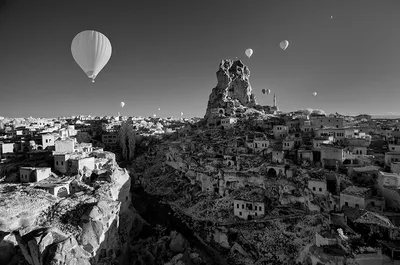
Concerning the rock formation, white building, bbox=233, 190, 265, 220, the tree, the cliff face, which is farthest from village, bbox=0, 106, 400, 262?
the rock formation

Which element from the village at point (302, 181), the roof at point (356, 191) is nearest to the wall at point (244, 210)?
the village at point (302, 181)

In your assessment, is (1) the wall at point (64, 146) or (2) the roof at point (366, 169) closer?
(2) the roof at point (366, 169)

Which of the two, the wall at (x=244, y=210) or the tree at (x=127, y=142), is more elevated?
the tree at (x=127, y=142)

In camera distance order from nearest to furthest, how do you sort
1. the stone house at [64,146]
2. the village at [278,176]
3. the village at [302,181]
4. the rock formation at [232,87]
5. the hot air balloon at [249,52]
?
the village at [302,181] → the village at [278,176] → the stone house at [64,146] → the hot air balloon at [249,52] → the rock formation at [232,87]

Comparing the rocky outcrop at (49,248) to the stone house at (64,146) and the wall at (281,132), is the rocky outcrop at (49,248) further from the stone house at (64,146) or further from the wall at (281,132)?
the wall at (281,132)

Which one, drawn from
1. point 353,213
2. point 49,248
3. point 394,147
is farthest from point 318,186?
point 49,248

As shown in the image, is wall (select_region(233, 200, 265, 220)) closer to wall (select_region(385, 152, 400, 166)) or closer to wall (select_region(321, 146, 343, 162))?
wall (select_region(321, 146, 343, 162))

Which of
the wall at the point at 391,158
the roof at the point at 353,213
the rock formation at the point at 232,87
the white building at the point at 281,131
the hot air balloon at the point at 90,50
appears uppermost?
the rock formation at the point at 232,87
